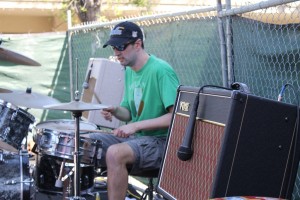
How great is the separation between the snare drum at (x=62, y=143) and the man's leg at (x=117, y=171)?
0.46 meters

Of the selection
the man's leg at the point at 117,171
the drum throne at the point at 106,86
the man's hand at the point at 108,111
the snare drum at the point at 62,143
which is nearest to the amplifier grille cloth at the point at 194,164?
the man's leg at the point at 117,171

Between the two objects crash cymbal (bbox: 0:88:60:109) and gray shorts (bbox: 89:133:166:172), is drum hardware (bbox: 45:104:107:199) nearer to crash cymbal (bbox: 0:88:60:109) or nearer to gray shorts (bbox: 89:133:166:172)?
gray shorts (bbox: 89:133:166:172)

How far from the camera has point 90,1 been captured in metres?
9.55

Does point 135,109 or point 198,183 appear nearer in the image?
point 198,183

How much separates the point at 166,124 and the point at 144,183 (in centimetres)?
236

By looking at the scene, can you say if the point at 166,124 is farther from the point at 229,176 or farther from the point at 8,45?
the point at 8,45

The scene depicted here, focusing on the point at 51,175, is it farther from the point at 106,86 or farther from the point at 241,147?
the point at 241,147

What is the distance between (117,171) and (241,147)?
134 cm

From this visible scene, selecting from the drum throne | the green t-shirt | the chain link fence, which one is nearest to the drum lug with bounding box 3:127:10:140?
the green t-shirt

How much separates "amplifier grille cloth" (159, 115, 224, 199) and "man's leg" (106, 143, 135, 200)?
539mm

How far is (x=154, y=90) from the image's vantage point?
13.4 ft

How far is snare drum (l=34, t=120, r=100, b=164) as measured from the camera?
428 cm

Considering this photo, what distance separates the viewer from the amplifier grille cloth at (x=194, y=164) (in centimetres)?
275

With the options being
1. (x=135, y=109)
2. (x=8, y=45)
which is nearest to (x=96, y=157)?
(x=135, y=109)
